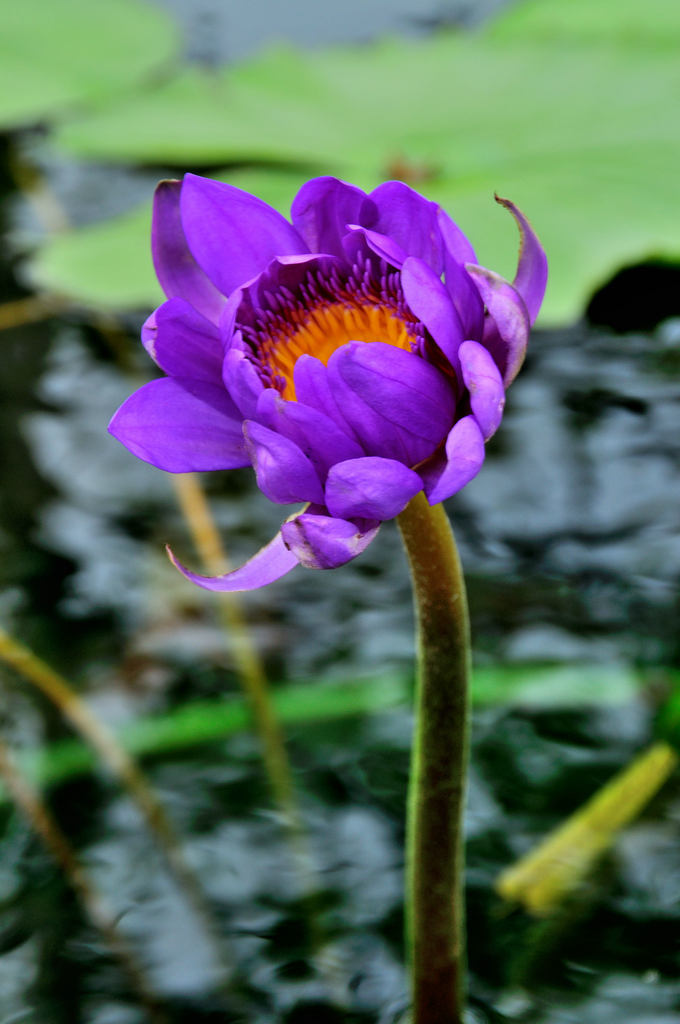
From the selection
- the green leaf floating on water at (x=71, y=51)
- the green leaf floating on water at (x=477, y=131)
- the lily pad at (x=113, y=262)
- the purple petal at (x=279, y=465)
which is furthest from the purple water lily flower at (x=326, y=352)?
the green leaf floating on water at (x=71, y=51)

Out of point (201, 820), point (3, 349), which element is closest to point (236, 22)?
point (3, 349)

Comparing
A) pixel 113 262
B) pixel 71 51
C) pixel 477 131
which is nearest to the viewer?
pixel 113 262

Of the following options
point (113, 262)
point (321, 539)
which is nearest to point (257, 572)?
point (321, 539)

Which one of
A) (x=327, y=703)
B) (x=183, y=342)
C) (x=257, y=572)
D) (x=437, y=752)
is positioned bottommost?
(x=327, y=703)

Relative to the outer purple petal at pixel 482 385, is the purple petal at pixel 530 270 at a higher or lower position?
higher

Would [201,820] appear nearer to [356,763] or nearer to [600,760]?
[356,763]

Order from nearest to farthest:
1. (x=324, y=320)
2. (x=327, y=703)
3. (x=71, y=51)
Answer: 1. (x=324, y=320)
2. (x=327, y=703)
3. (x=71, y=51)

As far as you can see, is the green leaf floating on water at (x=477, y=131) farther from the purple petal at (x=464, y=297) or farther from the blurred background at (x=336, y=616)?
the purple petal at (x=464, y=297)

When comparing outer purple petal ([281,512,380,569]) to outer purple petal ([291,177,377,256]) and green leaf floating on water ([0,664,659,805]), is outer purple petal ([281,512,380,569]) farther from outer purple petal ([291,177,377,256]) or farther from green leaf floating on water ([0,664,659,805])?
green leaf floating on water ([0,664,659,805])

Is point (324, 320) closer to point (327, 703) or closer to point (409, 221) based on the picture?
point (409, 221)
